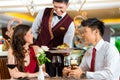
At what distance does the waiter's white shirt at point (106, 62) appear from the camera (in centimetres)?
245

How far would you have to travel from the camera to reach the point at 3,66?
3.50 metres

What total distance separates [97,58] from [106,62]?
145mm

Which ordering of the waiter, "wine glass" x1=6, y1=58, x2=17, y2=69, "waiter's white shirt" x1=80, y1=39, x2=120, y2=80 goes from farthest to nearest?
the waiter
"wine glass" x1=6, y1=58, x2=17, y2=69
"waiter's white shirt" x1=80, y1=39, x2=120, y2=80

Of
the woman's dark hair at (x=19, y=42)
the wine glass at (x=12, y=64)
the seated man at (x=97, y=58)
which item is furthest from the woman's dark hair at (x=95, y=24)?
the wine glass at (x=12, y=64)

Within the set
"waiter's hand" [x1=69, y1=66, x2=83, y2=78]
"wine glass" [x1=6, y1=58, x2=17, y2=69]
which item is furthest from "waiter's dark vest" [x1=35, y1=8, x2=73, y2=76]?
"waiter's hand" [x1=69, y1=66, x2=83, y2=78]

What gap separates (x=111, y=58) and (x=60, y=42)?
104 centimetres

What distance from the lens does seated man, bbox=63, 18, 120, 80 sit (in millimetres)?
2457

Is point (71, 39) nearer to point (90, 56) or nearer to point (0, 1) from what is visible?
point (90, 56)

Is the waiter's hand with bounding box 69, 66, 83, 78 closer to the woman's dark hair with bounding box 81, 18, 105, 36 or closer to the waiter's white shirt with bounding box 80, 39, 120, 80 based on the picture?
the waiter's white shirt with bounding box 80, 39, 120, 80

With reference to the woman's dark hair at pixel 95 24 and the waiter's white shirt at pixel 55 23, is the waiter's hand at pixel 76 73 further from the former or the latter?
the waiter's white shirt at pixel 55 23

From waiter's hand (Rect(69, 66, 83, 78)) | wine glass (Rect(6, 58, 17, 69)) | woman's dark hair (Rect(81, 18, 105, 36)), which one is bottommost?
waiter's hand (Rect(69, 66, 83, 78))

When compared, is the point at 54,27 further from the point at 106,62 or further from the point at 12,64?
the point at 106,62

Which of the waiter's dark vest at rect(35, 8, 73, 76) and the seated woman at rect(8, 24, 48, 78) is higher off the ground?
the waiter's dark vest at rect(35, 8, 73, 76)

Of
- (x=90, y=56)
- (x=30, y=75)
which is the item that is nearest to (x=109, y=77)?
(x=90, y=56)
